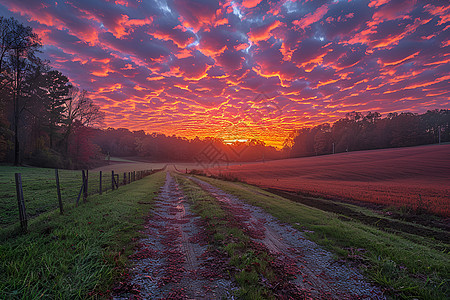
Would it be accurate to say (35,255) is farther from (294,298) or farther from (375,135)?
(375,135)

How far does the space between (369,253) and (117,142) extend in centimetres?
16615

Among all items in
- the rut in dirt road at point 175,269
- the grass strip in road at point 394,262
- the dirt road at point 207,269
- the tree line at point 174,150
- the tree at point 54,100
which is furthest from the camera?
the tree line at point 174,150

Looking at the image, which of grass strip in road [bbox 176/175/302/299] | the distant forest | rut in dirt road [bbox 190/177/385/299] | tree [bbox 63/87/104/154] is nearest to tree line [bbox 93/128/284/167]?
the distant forest

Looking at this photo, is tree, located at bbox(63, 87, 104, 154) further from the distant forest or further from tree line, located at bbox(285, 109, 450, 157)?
tree line, located at bbox(285, 109, 450, 157)

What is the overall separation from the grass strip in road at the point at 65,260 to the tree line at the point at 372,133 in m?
134

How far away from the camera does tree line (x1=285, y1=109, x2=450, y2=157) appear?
99.9m

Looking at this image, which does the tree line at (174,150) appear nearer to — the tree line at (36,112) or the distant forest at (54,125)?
the distant forest at (54,125)

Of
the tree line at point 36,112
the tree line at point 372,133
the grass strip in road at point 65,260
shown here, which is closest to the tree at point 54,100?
the tree line at point 36,112

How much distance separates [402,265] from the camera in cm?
502

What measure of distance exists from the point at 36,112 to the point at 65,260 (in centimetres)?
5338

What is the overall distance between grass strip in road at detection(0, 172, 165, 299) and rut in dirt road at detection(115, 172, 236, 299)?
0.45 meters

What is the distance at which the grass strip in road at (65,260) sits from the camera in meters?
Answer: 3.29

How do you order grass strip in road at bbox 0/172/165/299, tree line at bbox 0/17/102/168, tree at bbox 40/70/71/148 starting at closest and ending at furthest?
grass strip in road at bbox 0/172/165/299 → tree line at bbox 0/17/102/168 → tree at bbox 40/70/71/148

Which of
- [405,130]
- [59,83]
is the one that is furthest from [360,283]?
[405,130]
